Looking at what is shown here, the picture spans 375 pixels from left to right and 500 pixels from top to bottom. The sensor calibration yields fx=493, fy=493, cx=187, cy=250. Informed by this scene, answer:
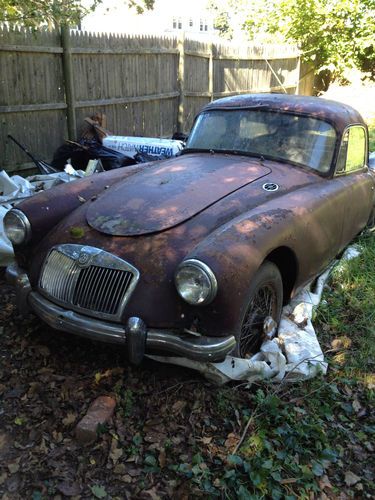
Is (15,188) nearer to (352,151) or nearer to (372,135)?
(352,151)

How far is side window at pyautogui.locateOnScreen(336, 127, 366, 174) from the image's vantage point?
4.45 meters

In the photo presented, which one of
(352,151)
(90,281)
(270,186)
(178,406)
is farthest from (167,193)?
(352,151)

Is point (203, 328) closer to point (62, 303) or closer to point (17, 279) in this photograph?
point (62, 303)

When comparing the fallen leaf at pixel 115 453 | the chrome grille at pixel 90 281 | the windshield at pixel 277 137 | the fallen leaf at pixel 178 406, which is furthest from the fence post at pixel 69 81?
the fallen leaf at pixel 115 453

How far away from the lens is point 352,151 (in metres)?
4.71

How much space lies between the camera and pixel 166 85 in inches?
→ 393

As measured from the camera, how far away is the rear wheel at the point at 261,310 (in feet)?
10.3

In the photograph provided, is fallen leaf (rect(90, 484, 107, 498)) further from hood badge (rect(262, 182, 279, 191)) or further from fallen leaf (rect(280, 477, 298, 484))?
hood badge (rect(262, 182, 279, 191))

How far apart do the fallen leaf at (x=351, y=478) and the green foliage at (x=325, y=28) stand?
1527 centimetres

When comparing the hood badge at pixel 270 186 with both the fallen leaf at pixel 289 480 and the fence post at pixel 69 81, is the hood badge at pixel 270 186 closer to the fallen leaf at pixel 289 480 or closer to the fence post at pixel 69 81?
the fallen leaf at pixel 289 480

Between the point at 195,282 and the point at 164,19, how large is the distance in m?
40.9

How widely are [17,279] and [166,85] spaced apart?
761 centimetres

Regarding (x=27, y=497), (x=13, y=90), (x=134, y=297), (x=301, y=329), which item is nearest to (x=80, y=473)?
(x=27, y=497)

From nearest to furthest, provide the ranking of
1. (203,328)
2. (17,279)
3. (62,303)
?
(203,328)
(62,303)
(17,279)
